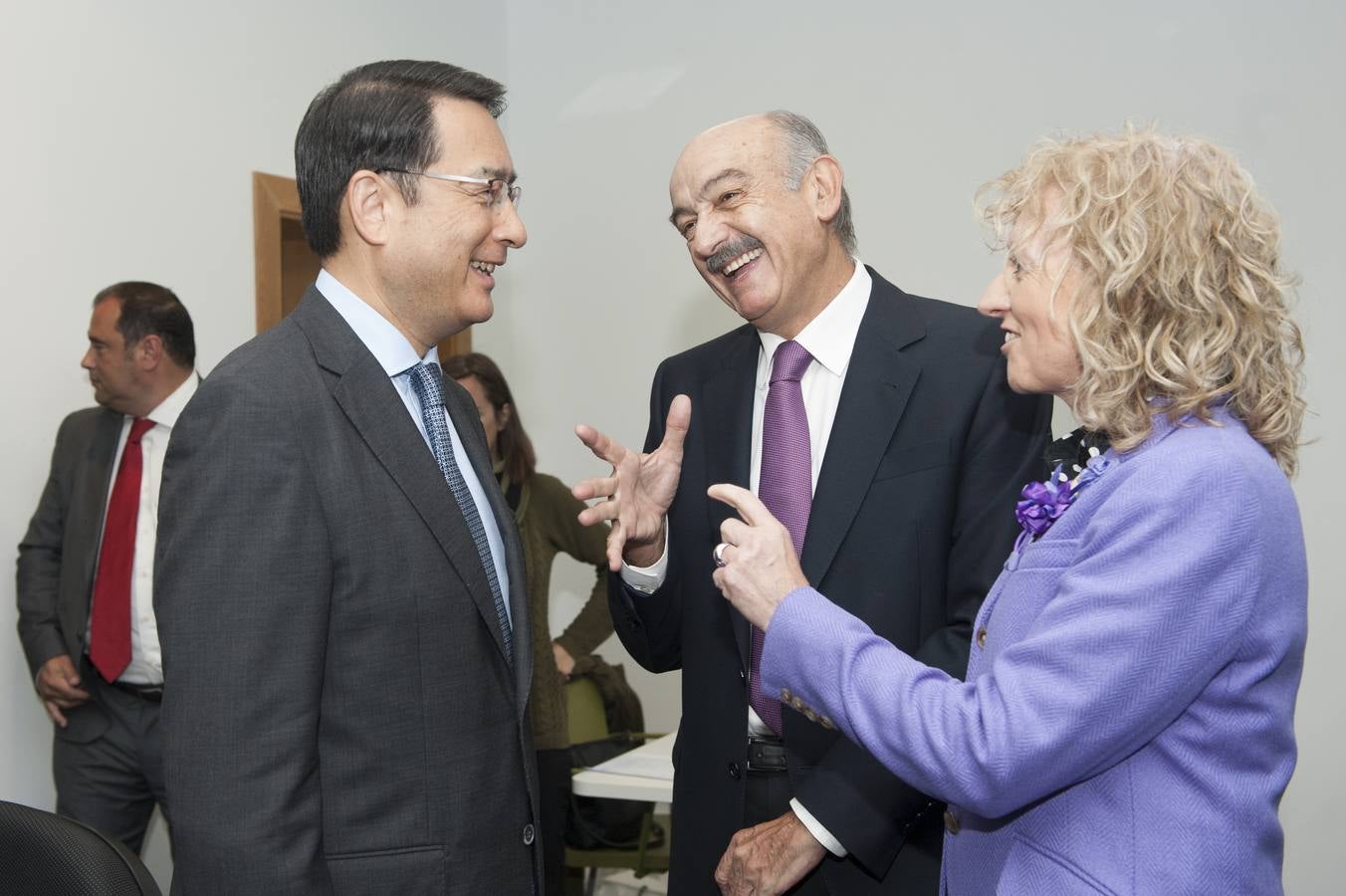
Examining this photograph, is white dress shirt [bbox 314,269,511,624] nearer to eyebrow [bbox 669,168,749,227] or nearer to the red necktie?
eyebrow [bbox 669,168,749,227]

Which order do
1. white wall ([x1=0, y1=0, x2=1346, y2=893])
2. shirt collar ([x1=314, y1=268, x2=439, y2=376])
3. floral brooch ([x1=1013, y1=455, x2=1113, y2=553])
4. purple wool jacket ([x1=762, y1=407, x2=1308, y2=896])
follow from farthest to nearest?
white wall ([x1=0, y1=0, x2=1346, y2=893]), shirt collar ([x1=314, y1=268, x2=439, y2=376]), floral brooch ([x1=1013, y1=455, x2=1113, y2=553]), purple wool jacket ([x1=762, y1=407, x2=1308, y2=896])

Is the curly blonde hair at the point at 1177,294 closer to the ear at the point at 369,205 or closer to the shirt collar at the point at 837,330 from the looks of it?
the shirt collar at the point at 837,330

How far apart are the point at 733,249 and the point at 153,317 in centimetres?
A: 202

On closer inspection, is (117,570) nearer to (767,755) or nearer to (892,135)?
(767,755)

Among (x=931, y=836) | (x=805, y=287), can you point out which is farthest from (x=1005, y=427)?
(x=931, y=836)

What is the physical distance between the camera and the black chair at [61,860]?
4.55 feet

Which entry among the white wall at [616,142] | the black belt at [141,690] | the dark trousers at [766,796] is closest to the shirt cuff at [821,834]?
the dark trousers at [766,796]

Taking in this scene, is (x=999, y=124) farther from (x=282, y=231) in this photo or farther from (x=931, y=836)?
(x=931, y=836)

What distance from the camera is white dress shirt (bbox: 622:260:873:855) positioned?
1997 mm

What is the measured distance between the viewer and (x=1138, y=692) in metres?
1.12

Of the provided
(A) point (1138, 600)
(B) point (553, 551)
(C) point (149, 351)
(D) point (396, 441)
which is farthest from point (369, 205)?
(B) point (553, 551)

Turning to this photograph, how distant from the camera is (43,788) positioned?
337 cm

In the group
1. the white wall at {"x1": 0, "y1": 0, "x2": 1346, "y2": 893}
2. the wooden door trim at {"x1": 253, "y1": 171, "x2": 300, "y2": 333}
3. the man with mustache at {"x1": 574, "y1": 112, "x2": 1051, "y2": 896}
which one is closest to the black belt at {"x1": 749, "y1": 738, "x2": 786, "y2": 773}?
the man with mustache at {"x1": 574, "y1": 112, "x2": 1051, "y2": 896}

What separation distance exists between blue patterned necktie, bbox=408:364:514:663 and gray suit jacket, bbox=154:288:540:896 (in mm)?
80
